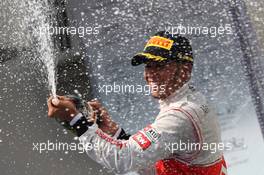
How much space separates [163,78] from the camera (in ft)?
3.82

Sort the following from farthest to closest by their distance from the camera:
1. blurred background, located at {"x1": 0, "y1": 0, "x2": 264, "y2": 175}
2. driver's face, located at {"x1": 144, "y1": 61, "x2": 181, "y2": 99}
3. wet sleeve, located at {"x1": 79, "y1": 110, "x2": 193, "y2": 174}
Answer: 1. blurred background, located at {"x1": 0, "y1": 0, "x2": 264, "y2": 175}
2. driver's face, located at {"x1": 144, "y1": 61, "x2": 181, "y2": 99}
3. wet sleeve, located at {"x1": 79, "y1": 110, "x2": 193, "y2": 174}

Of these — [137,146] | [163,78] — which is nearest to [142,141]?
[137,146]

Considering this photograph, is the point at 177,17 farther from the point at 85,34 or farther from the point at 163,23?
the point at 85,34

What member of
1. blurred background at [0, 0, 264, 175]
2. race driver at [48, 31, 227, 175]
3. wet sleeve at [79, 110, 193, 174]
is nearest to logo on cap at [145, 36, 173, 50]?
race driver at [48, 31, 227, 175]

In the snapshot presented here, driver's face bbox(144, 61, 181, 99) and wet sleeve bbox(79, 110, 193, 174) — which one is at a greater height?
driver's face bbox(144, 61, 181, 99)

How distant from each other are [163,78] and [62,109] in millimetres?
236

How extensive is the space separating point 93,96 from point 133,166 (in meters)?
1.34

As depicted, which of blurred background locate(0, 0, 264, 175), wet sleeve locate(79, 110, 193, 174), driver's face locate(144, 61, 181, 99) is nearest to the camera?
wet sleeve locate(79, 110, 193, 174)

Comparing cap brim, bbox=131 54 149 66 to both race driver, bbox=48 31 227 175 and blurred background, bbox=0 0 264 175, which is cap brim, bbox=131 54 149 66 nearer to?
race driver, bbox=48 31 227 175

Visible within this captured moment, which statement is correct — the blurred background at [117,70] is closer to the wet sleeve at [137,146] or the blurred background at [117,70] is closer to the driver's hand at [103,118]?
the driver's hand at [103,118]

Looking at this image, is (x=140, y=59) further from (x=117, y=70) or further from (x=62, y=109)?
(x=117, y=70)

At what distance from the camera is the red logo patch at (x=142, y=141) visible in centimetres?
105

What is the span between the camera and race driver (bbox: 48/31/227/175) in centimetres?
105

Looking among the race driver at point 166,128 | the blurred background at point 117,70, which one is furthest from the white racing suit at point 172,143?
the blurred background at point 117,70
